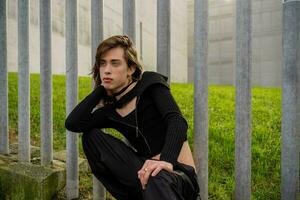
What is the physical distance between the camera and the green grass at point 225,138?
2420 millimetres

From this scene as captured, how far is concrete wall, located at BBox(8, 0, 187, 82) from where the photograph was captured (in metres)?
7.35

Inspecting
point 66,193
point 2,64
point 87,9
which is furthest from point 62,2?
point 66,193

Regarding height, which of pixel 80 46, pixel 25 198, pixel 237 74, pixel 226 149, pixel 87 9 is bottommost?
pixel 25 198

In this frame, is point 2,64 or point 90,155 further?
point 2,64

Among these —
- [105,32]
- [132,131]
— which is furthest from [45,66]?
[105,32]

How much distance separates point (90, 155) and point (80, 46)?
293 inches

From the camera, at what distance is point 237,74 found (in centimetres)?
185

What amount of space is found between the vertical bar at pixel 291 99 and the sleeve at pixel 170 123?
524 mm

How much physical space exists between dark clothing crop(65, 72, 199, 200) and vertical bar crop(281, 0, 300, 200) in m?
0.50

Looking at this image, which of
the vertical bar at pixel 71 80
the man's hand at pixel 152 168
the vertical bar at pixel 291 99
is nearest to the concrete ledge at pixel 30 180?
the vertical bar at pixel 71 80

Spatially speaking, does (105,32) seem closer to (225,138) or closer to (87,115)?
(225,138)

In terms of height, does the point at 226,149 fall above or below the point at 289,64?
below

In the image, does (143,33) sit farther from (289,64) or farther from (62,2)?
(289,64)

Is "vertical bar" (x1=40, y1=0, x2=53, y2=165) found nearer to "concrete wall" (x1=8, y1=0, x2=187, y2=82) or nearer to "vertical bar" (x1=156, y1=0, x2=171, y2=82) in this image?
"vertical bar" (x1=156, y1=0, x2=171, y2=82)
